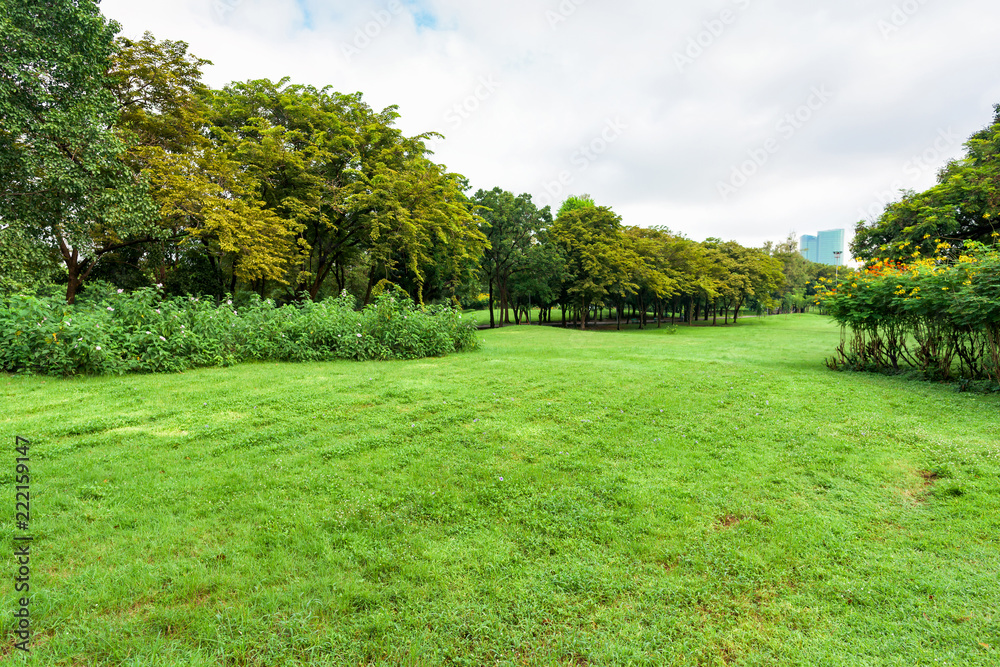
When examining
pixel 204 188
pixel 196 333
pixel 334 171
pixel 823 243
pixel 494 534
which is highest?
pixel 823 243

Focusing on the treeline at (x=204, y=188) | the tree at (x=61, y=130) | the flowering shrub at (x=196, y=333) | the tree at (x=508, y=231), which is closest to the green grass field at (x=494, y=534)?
the flowering shrub at (x=196, y=333)

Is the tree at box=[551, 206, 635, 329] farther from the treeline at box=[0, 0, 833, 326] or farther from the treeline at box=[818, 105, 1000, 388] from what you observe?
the treeline at box=[818, 105, 1000, 388]

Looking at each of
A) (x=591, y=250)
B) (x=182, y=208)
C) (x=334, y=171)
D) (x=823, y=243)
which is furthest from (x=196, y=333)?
(x=823, y=243)

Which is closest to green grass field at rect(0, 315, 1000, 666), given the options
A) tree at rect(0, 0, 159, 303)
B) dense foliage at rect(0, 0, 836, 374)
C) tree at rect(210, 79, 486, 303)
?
dense foliage at rect(0, 0, 836, 374)

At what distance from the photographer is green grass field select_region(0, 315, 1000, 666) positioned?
6.60ft

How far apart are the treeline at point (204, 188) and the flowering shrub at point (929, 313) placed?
12808 mm

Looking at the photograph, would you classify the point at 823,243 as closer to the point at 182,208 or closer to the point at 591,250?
the point at 591,250

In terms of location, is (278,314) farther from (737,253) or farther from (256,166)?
(737,253)

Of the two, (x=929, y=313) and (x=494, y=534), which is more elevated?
(x=929, y=313)

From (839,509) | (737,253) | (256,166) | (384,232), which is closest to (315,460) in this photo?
(839,509)

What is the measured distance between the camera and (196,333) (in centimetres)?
779

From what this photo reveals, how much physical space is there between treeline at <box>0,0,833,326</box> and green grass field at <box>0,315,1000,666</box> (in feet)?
21.7

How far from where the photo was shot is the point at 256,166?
1375 cm

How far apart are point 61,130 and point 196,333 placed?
556 cm
